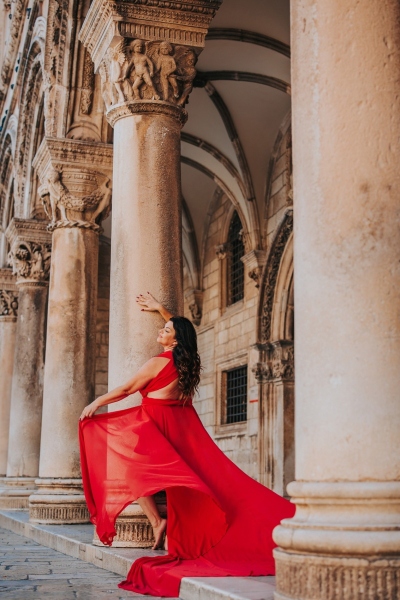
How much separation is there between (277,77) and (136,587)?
9.95 meters

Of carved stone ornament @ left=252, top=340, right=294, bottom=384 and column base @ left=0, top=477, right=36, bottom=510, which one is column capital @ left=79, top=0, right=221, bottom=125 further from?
carved stone ornament @ left=252, top=340, right=294, bottom=384

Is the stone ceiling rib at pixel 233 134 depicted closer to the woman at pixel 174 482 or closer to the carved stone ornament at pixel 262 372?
the carved stone ornament at pixel 262 372

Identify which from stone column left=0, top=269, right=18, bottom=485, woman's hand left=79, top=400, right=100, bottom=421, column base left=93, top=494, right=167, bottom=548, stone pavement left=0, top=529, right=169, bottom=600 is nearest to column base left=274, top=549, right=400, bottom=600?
stone pavement left=0, top=529, right=169, bottom=600

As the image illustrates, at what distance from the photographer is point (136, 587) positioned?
524cm

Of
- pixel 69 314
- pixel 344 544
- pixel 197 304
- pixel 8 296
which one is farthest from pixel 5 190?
pixel 344 544

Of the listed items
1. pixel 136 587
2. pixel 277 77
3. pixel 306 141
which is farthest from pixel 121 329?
pixel 277 77

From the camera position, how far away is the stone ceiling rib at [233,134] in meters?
14.5

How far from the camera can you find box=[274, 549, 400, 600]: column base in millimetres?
3443

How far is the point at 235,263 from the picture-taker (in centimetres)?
1744

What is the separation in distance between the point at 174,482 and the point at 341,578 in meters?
2.29

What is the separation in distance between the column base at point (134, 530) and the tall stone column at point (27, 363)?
22.4ft

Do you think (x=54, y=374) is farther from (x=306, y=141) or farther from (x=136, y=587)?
(x=306, y=141)

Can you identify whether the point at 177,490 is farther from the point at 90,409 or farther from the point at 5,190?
the point at 5,190

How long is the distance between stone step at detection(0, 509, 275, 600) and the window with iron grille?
6925mm
